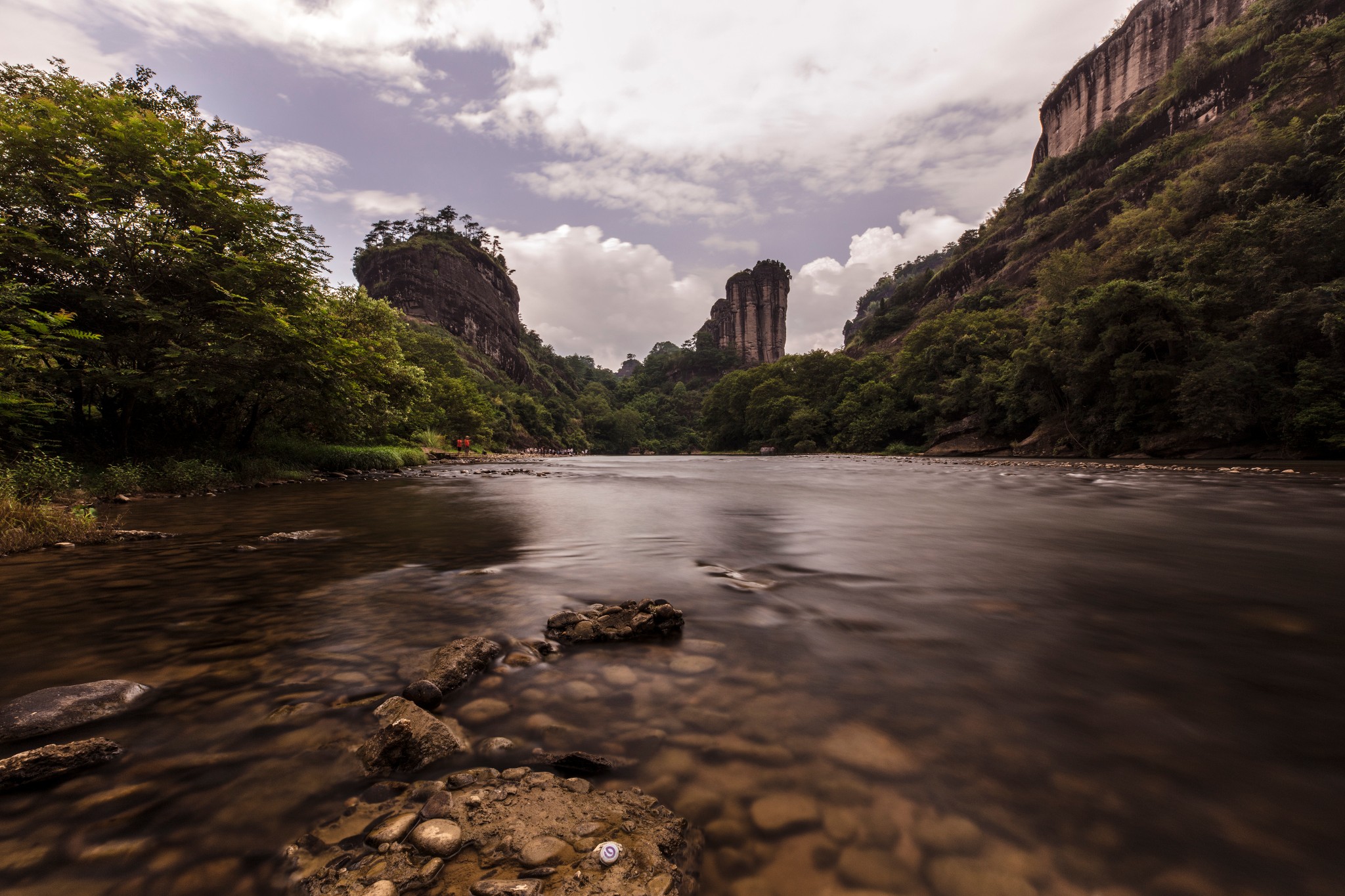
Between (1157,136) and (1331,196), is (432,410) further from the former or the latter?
(1157,136)

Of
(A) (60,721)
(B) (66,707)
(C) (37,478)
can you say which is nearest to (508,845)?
(A) (60,721)

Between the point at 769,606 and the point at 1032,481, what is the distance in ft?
67.6

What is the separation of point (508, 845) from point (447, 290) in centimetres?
13529

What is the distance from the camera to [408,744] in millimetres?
2504

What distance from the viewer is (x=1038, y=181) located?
91.7 m

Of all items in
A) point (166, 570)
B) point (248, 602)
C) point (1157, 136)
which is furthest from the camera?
point (1157, 136)

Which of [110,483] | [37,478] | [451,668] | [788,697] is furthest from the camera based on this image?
[110,483]

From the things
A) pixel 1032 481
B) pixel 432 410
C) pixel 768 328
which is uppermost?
pixel 768 328

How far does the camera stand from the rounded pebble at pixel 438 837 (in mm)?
1906

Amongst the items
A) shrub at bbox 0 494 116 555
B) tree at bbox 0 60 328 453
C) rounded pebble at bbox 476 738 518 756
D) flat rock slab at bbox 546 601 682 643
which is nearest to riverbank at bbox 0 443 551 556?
shrub at bbox 0 494 116 555

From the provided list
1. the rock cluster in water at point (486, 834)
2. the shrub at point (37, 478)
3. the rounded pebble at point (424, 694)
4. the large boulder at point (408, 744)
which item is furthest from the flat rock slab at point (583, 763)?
the shrub at point (37, 478)

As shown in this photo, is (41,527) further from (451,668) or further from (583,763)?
(583,763)

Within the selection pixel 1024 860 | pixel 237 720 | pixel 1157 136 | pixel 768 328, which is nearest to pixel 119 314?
pixel 237 720

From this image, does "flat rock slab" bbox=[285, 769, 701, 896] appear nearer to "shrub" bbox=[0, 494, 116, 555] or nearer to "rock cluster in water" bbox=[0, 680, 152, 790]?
"rock cluster in water" bbox=[0, 680, 152, 790]
